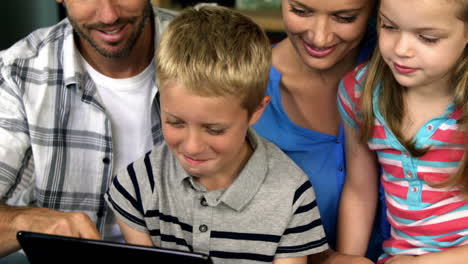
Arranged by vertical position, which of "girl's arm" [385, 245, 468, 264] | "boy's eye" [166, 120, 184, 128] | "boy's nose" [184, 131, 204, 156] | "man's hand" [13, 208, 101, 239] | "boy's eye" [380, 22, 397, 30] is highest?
"boy's eye" [380, 22, 397, 30]

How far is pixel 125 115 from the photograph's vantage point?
1562 millimetres

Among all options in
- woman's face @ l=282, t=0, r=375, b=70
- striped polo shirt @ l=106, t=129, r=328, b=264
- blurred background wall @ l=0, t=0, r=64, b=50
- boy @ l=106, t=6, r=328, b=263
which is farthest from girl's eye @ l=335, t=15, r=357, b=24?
blurred background wall @ l=0, t=0, r=64, b=50

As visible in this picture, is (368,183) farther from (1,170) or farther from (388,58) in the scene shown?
(1,170)

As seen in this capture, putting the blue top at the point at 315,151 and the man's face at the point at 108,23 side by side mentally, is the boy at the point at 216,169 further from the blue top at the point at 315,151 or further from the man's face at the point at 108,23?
the man's face at the point at 108,23

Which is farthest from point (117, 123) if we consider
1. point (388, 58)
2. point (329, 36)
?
point (388, 58)

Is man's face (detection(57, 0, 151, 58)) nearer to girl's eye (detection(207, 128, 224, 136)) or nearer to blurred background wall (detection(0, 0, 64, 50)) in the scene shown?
girl's eye (detection(207, 128, 224, 136))

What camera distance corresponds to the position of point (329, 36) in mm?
1318

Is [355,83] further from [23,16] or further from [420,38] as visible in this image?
[23,16]

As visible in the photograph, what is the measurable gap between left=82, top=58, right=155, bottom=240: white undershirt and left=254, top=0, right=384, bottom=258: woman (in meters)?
0.31

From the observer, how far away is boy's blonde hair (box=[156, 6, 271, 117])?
3.51 feet

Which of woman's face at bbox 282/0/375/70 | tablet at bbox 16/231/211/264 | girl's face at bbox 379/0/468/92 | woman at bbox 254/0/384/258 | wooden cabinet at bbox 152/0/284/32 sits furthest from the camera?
wooden cabinet at bbox 152/0/284/32

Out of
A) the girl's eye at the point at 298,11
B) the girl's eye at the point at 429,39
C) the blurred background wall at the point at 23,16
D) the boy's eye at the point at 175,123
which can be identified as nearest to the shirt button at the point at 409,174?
the girl's eye at the point at 429,39

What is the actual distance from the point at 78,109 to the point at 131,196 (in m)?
0.38

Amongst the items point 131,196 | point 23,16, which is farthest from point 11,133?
point 23,16
